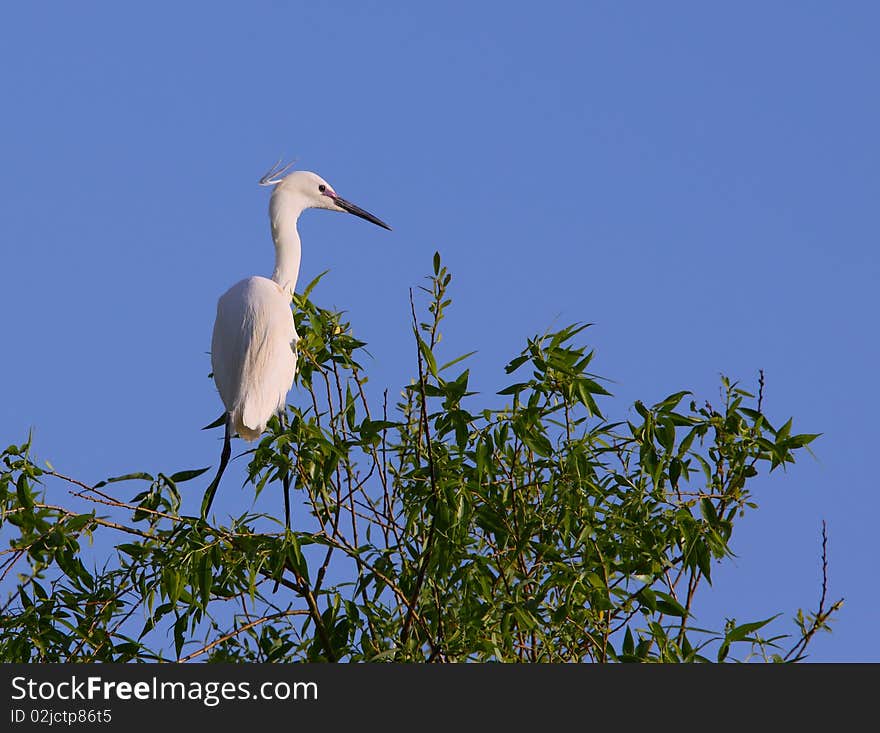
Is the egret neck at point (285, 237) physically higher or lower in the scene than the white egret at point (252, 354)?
higher

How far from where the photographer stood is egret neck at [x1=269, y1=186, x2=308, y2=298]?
685 cm

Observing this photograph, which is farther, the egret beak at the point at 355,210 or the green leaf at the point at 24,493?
the egret beak at the point at 355,210

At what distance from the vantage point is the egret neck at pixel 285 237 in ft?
22.5

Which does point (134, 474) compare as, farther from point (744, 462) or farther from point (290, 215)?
point (290, 215)

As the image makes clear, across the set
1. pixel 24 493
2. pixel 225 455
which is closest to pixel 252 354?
pixel 225 455

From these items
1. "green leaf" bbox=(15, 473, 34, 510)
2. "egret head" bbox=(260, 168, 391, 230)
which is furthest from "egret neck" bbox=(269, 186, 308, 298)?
"green leaf" bbox=(15, 473, 34, 510)

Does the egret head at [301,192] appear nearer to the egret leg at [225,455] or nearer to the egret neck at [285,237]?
the egret neck at [285,237]

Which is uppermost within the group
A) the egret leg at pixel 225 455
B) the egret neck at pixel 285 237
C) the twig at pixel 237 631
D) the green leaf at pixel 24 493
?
the egret neck at pixel 285 237

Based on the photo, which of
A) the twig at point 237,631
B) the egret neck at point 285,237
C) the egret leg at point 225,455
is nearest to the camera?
the twig at point 237,631

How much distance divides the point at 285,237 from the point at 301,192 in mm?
380

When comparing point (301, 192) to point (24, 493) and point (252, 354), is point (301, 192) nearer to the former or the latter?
point (252, 354)

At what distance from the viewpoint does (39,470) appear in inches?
167

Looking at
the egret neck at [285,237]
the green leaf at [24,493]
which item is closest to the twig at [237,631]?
the green leaf at [24,493]

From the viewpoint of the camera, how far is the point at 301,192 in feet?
23.5
